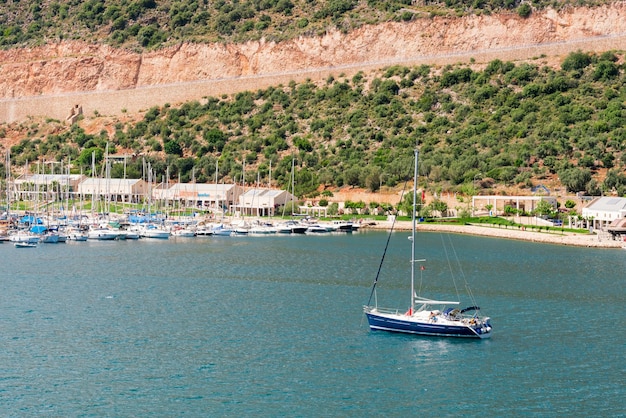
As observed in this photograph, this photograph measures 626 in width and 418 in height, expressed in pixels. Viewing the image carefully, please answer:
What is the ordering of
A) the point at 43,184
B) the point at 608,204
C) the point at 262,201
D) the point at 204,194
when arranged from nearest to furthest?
1. the point at 608,204
2. the point at 262,201
3. the point at 204,194
4. the point at 43,184

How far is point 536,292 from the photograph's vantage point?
32.7 m

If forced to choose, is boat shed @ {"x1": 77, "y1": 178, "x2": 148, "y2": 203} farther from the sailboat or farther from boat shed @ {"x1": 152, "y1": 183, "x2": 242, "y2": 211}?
the sailboat

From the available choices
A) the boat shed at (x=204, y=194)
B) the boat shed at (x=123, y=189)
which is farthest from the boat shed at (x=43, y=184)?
the boat shed at (x=204, y=194)

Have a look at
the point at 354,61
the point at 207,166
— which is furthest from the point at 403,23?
the point at 207,166

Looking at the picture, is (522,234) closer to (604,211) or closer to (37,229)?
(604,211)

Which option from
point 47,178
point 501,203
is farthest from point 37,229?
point 501,203

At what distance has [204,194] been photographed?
2623 inches

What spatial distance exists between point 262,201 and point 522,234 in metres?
18.8

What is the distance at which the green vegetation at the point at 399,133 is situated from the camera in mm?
61562

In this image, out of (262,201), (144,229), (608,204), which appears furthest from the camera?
(262,201)

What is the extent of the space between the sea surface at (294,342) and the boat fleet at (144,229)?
30.4 ft

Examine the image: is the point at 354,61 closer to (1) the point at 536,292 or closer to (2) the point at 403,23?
(2) the point at 403,23

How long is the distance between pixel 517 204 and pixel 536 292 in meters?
25.6

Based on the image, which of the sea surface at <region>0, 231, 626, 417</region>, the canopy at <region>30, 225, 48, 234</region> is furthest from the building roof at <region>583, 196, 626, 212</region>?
the canopy at <region>30, 225, 48, 234</region>
